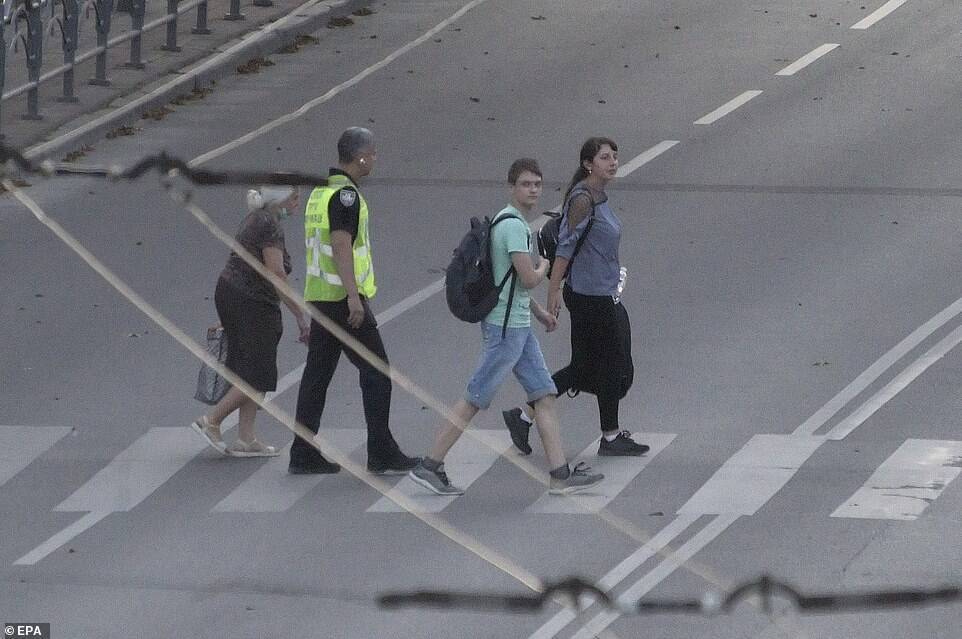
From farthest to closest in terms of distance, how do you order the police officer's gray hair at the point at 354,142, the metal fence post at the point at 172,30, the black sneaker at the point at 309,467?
1. the metal fence post at the point at 172,30
2. the black sneaker at the point at 309,467
3. the police officer's gray hair at the point at 354,142

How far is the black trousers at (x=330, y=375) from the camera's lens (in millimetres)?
10617

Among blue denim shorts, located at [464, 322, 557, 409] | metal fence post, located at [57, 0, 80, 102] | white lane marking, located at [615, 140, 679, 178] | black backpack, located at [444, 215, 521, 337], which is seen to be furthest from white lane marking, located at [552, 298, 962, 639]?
metal fence post, located at [57, 0, 80, 102]

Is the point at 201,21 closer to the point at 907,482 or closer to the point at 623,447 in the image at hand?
the point at 623,447

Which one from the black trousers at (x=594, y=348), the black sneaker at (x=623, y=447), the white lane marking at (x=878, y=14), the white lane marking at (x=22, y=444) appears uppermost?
the black trousers at (x=594, y=348)

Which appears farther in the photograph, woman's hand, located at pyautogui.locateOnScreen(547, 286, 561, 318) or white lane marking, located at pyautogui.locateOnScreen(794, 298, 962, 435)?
white lane marking, located at pyautogui.locateOnScreen(794, 298, 962, 435)

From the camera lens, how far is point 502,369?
409 inches

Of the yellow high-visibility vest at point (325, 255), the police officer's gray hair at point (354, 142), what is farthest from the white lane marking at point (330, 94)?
the police officer's gray hair at point (354, 142)

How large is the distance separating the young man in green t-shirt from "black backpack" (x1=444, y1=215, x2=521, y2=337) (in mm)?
30

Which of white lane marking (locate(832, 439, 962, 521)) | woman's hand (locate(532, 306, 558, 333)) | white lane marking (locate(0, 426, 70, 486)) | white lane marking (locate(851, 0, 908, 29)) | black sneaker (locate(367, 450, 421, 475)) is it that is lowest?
white lane marking (locate(0, 426, 70, 486))

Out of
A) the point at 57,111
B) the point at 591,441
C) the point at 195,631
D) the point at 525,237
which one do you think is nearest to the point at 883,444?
the point at 591,441

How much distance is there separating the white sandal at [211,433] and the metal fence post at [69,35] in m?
7.41

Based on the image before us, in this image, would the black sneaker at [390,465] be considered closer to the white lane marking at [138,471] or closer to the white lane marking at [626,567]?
the white lane marking at [138,471]

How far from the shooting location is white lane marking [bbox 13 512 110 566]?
9398 millimetres

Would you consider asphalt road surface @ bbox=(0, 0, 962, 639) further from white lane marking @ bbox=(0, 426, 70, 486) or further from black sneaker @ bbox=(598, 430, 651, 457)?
black sneaker @ bbox=(598, 430, 651, 457)
